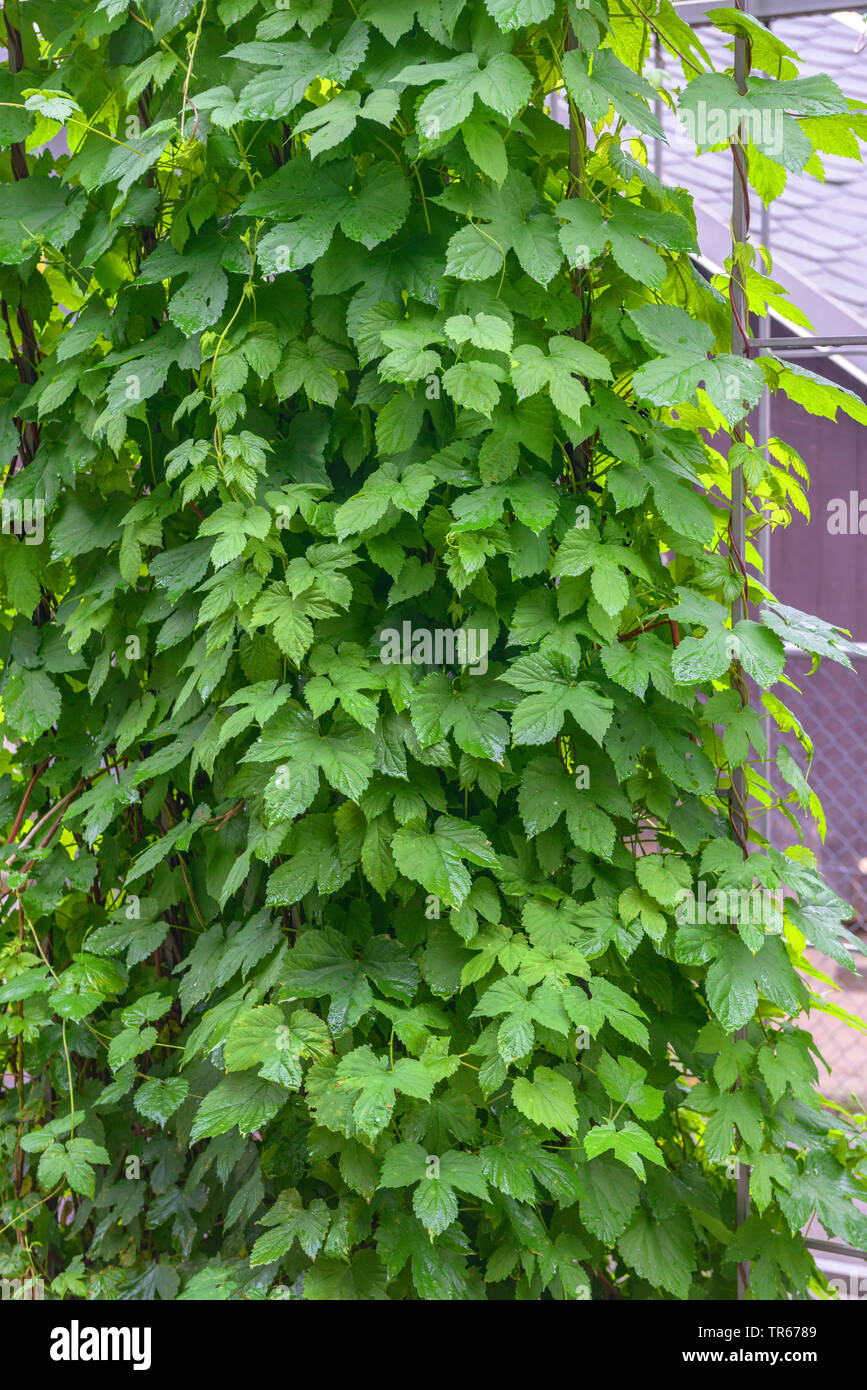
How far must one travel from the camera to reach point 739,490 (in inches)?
61.2

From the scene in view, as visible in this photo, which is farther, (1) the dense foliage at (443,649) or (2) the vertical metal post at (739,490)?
(2) the vertical metal post at (739,490)

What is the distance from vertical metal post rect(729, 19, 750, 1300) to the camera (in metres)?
1.55

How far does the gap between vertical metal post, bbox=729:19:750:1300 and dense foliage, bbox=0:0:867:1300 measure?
2 cm

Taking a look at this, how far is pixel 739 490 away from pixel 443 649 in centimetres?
46

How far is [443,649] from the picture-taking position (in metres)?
1.52

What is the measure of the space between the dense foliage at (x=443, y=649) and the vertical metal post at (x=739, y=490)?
22 mm

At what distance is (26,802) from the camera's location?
6.24 feet

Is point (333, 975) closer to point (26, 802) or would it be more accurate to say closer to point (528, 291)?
point (26, 802)

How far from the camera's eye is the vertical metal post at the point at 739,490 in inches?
60.9

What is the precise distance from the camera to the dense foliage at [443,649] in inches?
55.2

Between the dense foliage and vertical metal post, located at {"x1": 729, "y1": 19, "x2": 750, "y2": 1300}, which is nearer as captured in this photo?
the dense foliage

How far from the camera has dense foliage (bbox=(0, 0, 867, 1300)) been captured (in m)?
1.40

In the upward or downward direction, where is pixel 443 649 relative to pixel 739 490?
downward
